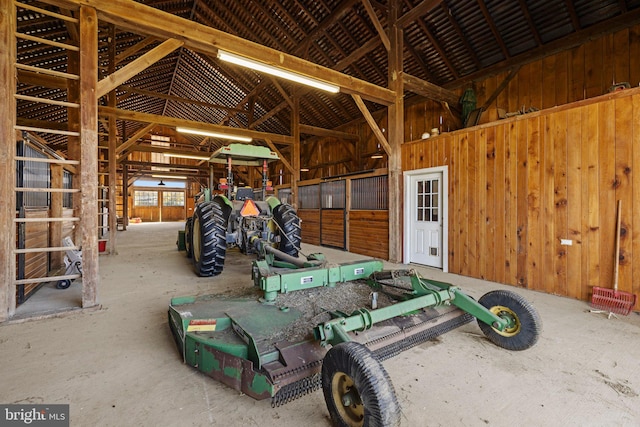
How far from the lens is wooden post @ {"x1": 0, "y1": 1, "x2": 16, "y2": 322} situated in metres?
2.67

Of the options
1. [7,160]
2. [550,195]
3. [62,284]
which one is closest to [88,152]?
[7,160]

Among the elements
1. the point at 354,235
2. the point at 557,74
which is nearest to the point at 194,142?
the point at 354,235

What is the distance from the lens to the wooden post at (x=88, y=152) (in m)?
2.99

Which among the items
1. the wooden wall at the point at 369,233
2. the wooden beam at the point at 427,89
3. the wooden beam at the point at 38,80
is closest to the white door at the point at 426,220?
the wooden wall at the point at 369,233

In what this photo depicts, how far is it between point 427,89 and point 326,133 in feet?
13.5

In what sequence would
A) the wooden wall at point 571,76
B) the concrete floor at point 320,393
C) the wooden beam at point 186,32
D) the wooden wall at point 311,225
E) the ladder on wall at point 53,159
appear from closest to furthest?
the concrete floor at point 320,393 < the ladder on wall at point 53,159 < the wooden beam at point 186,32 < the wooden wall at point 571,76 < the wooden wall at point 311,225

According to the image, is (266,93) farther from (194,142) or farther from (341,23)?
(194,142)

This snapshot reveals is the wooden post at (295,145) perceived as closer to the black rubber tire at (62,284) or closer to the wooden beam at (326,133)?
the wooden beam at (326,133)

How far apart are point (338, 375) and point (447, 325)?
1167 mm

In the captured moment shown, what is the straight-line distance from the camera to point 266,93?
10.6 meters

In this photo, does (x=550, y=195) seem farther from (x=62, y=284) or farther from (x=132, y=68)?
(x=62, y=284)

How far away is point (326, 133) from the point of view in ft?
32.4

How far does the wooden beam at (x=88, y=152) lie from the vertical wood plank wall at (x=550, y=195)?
5.11 m

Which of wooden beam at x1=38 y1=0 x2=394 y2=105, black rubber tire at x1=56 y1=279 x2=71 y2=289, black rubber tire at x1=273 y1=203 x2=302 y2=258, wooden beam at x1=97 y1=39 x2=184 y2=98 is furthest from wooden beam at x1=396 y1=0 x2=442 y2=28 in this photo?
black rubber tire at x1=56 y1=279 x2=71 y2=289
